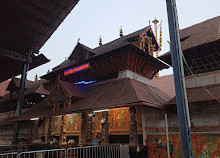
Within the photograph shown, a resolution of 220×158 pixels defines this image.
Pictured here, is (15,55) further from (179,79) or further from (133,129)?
(179,79)

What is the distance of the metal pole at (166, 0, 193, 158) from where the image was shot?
5699 mm

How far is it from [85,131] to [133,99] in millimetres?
5939

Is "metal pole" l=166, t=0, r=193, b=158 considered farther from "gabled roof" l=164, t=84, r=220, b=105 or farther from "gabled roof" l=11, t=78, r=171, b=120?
"gabled roof" l=164, t=84, r=220, b=105

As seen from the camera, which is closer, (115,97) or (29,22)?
(115,97)

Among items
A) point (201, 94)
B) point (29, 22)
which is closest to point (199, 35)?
point (201, 94)

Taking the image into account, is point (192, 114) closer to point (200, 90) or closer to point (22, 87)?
point (200, 90)

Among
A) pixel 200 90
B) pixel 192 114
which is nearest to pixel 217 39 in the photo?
pixel 200 90

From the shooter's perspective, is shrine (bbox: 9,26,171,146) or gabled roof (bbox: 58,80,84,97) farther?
gabled roof (bbox: 58,80,84,97)

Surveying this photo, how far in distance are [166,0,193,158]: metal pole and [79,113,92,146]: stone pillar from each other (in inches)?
426

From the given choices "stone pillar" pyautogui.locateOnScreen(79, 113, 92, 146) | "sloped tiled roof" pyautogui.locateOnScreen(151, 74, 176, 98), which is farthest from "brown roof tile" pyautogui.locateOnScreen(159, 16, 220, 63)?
"sloped tiled roof" pyautogui.locateOnScreen(151, 74, 176, 98)

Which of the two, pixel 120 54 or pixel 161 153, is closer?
pixel 161 153

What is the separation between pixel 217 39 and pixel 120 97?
24.2ft

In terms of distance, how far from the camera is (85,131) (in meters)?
15.4

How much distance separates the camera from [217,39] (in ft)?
38.7
